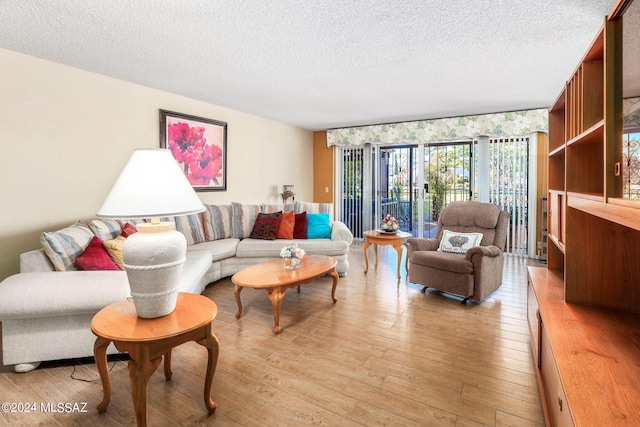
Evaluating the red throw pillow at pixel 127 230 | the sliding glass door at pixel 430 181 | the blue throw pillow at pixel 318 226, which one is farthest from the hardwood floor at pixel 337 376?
the sliding glass door at pixel 430 181

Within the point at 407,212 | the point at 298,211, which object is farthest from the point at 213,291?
the point at 407,212

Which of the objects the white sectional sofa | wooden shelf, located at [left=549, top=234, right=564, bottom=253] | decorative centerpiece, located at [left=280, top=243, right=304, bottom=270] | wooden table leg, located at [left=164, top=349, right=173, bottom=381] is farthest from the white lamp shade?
wooden shelf, located at [left=549, top=234, right=564, bottom=253]

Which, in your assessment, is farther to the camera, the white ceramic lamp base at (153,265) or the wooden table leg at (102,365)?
the wooden table leg at (102,365)

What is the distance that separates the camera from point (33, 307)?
6.72 ft

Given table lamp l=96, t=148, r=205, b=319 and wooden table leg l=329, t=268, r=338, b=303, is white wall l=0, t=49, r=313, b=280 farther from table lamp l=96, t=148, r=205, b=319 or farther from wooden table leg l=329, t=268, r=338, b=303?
wooden table leg l=329, t=268, r=338, b=303

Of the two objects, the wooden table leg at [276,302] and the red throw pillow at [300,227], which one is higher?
the red throw pillow at [300,227]

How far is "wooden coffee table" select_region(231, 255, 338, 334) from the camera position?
2.77 m

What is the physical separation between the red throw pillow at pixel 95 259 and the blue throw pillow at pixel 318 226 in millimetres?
2498

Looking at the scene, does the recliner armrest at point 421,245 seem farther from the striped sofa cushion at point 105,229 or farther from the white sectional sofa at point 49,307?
the striped sofa cushion at point 105,229

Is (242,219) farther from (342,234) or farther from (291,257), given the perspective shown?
(291,257)

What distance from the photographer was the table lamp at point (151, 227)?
5.19ft

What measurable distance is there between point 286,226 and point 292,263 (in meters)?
1.53

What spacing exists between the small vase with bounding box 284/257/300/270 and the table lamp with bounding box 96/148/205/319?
155 centimetres

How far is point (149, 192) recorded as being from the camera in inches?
64.7
